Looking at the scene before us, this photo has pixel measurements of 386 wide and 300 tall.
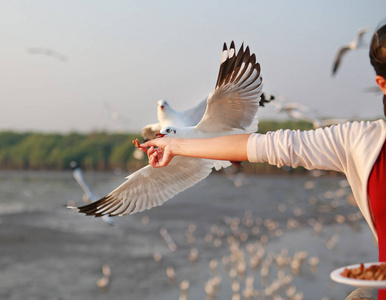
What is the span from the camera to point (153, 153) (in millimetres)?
1338

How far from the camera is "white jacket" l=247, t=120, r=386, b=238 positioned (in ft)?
3.46

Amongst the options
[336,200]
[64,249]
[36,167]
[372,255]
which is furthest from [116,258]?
[36,167]

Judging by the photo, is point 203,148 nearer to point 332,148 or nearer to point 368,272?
point 332,148

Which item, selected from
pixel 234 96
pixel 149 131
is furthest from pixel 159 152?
pixel 149 131

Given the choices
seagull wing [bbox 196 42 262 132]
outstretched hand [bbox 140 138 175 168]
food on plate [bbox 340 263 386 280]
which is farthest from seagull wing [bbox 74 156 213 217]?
food on plate [bbox 340 263 386 280]

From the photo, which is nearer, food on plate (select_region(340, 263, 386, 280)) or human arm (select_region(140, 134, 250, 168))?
food on plate (select_region(340, 263, 386, 280))

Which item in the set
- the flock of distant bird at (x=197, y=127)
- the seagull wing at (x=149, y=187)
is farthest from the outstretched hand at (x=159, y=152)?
the seagull wing at (x=149, y=187)

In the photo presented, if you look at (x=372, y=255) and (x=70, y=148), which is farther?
(x=70, y=148)

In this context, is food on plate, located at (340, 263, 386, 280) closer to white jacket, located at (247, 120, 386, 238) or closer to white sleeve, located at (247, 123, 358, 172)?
white jacket, located at (247, 120, 386, 238)

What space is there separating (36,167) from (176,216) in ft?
83.8

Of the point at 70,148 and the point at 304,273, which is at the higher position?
the point at 304,273

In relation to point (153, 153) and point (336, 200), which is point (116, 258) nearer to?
point (336, 200)

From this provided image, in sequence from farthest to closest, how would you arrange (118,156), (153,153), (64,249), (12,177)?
1. (12,177)
2. (118,156)
3. (64,249)
4. (153,153)

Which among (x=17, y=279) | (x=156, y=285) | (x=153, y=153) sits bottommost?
(x=17, y=279)
